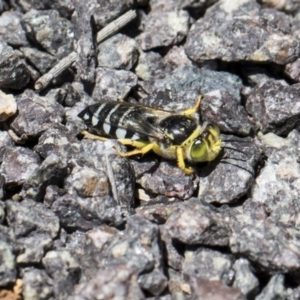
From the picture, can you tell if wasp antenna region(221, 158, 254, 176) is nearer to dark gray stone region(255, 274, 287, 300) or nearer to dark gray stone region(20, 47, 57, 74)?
dark gray stone region(255, 274, 287, 300)

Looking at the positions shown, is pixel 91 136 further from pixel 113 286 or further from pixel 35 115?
pixel 113 286

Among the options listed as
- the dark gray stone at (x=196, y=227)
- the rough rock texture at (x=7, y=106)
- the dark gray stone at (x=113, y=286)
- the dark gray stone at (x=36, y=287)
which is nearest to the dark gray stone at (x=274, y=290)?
the dark gray stone at (x=196, y=227)

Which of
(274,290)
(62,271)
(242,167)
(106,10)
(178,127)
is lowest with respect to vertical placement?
(274,290)

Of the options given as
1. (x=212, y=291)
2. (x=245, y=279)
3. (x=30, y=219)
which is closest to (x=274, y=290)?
(x=245, y=279)

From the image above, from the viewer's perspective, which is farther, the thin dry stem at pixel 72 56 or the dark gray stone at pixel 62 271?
the thin dry stem at pixel 72 56

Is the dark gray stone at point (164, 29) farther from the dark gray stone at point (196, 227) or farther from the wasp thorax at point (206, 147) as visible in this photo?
the dark gray stone at point (196, 227)

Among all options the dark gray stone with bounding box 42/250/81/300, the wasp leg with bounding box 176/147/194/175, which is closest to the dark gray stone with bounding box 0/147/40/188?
the dark gray stone with bounding box 42/250/81/300

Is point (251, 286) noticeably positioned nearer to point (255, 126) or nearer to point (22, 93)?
point (255, 126)
